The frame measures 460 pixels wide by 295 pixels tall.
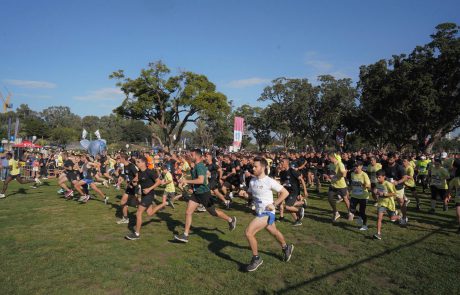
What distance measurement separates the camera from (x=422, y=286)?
17.2ft

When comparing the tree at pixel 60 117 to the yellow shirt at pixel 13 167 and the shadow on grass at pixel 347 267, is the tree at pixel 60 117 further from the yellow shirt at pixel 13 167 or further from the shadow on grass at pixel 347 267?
the shadow on grass at pixel 347 267

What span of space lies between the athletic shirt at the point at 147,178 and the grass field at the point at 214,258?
1.25 metres

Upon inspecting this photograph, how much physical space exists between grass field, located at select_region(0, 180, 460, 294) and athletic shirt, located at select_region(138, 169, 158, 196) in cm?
125

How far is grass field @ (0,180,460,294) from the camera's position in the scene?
5162 millimetres

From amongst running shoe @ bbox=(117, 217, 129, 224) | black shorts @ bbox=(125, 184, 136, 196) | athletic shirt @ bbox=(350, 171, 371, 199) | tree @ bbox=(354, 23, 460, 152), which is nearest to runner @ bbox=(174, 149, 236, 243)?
black shorts @ bbox=(125, 184, 136, 196)

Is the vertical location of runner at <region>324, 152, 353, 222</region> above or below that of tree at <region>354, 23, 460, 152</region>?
below

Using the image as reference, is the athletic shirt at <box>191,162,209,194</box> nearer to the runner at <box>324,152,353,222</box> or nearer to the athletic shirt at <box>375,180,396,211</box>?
the runner at <box>324,152,353,222</box>

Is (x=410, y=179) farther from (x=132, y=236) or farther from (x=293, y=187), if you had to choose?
(x=132, y=236)

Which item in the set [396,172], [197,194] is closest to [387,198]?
[396,172]

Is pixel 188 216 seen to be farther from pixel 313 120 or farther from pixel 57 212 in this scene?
pixel 313 120

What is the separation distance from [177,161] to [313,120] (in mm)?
31609

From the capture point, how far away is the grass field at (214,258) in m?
5.16

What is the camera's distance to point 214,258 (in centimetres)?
640

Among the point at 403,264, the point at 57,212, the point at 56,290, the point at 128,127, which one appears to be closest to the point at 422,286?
the point at 403,264
